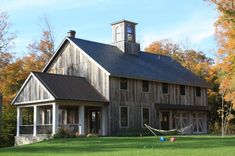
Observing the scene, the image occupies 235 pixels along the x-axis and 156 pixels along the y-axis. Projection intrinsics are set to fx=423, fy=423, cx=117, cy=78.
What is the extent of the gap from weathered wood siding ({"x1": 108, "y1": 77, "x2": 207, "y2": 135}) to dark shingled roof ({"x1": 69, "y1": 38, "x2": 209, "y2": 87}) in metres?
0.68

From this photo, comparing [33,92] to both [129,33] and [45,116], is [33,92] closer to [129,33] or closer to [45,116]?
[45,116]

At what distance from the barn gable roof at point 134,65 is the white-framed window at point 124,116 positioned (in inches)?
101

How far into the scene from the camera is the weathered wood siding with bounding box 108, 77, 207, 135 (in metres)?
32.3

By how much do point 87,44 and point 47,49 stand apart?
49.0ft

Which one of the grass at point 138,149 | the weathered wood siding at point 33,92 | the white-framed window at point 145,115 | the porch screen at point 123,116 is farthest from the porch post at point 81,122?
the grass at point 138,149

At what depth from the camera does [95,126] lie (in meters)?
34.0

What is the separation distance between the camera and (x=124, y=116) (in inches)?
1308

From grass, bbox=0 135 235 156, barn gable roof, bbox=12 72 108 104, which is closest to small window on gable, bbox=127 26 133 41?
barn gable roof, bbox=12 72 108 104

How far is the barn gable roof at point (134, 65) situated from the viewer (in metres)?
33.5

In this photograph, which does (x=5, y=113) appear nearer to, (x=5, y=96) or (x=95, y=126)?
(x=5, y=96)

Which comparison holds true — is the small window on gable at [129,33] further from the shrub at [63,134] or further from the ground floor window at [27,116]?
the shrub at [63,134]

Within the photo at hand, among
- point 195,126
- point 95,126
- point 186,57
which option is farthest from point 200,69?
point 95,126

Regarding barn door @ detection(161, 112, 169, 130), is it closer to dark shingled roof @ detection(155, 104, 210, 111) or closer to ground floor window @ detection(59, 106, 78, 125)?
dark shingled roof @ detection(155, 104, 210, 111)

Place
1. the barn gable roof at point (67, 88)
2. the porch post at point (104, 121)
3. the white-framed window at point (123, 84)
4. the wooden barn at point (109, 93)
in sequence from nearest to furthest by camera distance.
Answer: the barn gable roof at point (67, 88)
the wooden barn at point (109, 93)
the porch post at point (104, 121)
the white-framed window at point (123, 84)
